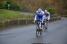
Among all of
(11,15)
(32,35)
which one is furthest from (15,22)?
(32,35)

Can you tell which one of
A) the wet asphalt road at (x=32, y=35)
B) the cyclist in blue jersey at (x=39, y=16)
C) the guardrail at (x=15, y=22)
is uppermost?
the cyclist in blue jersey at (x=39, y=16)

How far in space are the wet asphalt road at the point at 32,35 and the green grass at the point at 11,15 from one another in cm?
9

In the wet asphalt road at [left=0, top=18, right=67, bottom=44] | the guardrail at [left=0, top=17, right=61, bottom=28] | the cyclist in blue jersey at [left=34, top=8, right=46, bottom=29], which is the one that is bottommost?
the wet asphalt road at [left=0, top=18, right=67, bottom=44]

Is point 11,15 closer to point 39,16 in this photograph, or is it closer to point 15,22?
point 15,22

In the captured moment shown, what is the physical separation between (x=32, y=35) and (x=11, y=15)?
235 millimetres

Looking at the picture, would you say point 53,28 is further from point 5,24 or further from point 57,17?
point 5,24

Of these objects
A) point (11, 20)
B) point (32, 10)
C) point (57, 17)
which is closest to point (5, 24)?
point (11, 20)

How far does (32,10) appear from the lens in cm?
286

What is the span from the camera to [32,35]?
284 cm

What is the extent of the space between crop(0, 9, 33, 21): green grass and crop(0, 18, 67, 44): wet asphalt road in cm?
9

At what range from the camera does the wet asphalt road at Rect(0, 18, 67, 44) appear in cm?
282

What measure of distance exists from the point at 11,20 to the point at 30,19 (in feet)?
0.51

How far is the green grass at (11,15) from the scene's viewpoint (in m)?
2.81

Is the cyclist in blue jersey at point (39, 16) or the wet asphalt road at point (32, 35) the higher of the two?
the cyclist in blue jersey at point (39, 16)
